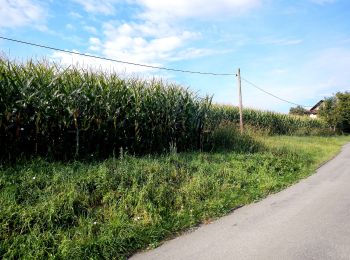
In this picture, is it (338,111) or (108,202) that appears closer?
(108,202)

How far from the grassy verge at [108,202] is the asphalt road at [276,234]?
0.45 meters

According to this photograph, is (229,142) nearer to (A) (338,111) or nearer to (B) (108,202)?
(B) (108,202)

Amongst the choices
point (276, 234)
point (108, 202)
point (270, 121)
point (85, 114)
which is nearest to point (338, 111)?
point (270, 121)

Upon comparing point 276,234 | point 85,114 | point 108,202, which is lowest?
point 276,234

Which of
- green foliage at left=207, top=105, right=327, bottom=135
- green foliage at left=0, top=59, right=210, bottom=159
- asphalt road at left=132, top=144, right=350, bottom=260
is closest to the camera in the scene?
asphalt road at left=132, top=144, right=350, bottom=260

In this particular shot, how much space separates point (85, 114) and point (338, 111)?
4955 cm

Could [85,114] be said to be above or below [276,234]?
above

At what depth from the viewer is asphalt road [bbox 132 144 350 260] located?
204 inches

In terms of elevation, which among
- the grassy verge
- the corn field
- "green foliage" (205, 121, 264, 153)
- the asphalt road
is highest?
the corn field

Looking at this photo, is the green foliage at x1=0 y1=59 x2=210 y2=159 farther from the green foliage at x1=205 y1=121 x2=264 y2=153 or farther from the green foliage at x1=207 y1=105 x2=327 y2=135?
the green foliage at x1=207 y1=105 x2=327 y2=135

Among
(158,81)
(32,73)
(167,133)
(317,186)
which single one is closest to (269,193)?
(317,186)

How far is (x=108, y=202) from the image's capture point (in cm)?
688

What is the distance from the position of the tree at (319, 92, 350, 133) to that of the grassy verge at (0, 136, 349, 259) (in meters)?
45.8

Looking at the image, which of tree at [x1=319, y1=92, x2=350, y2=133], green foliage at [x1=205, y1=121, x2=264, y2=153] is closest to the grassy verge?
green foliage at [x1=205, y1=121, x2=264, y2=153]
